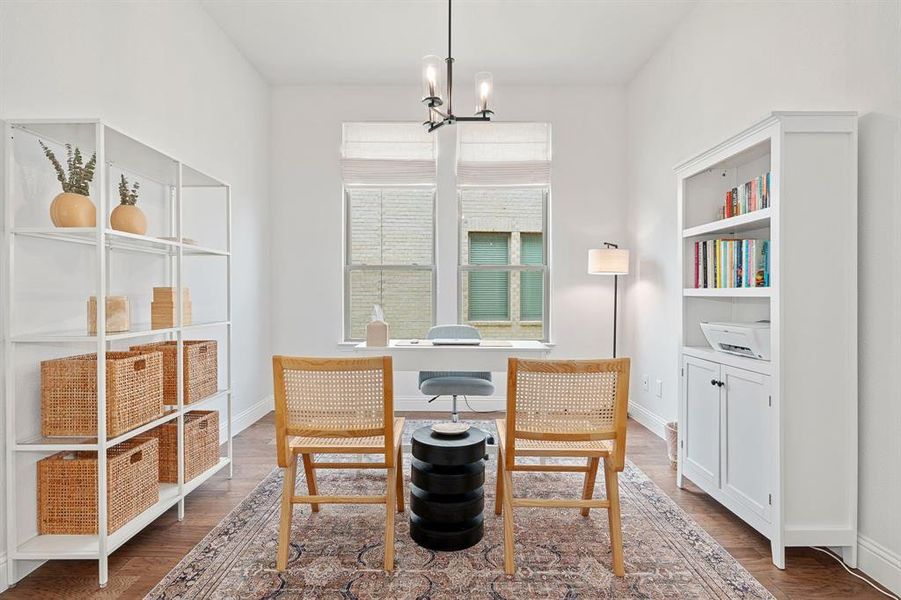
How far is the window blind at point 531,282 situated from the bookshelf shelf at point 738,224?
2130 millimetres

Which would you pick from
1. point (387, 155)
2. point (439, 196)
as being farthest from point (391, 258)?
point (387, 155)

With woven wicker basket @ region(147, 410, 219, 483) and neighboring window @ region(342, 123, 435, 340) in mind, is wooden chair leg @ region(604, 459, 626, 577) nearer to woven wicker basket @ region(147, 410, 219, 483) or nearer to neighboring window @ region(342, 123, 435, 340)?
woven wicker basket @ region(147, 410, 219, 483)

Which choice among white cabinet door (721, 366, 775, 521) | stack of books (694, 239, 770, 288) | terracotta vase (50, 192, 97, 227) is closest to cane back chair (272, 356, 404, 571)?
terracotta vase (50, 192, 97, 227)

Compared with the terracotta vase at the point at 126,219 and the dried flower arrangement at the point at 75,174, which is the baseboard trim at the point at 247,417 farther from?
the dried flower arrangement at the point at 75,174

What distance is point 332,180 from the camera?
4812 mm

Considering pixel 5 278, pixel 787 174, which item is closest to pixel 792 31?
pixel 787 174

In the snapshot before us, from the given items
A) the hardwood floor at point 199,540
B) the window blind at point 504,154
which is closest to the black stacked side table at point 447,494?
the hardwood floor at point 199,540

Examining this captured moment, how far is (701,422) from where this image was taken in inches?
106

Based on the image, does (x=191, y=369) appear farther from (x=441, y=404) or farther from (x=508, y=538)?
(x=441, y=404)

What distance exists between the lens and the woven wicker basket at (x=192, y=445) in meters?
2.51

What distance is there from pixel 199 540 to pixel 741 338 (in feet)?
8.89

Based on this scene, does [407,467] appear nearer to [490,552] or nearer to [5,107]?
[490,552]

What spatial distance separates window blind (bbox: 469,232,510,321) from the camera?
4.95 metres

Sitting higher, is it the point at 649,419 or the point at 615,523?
the point at 615,523
